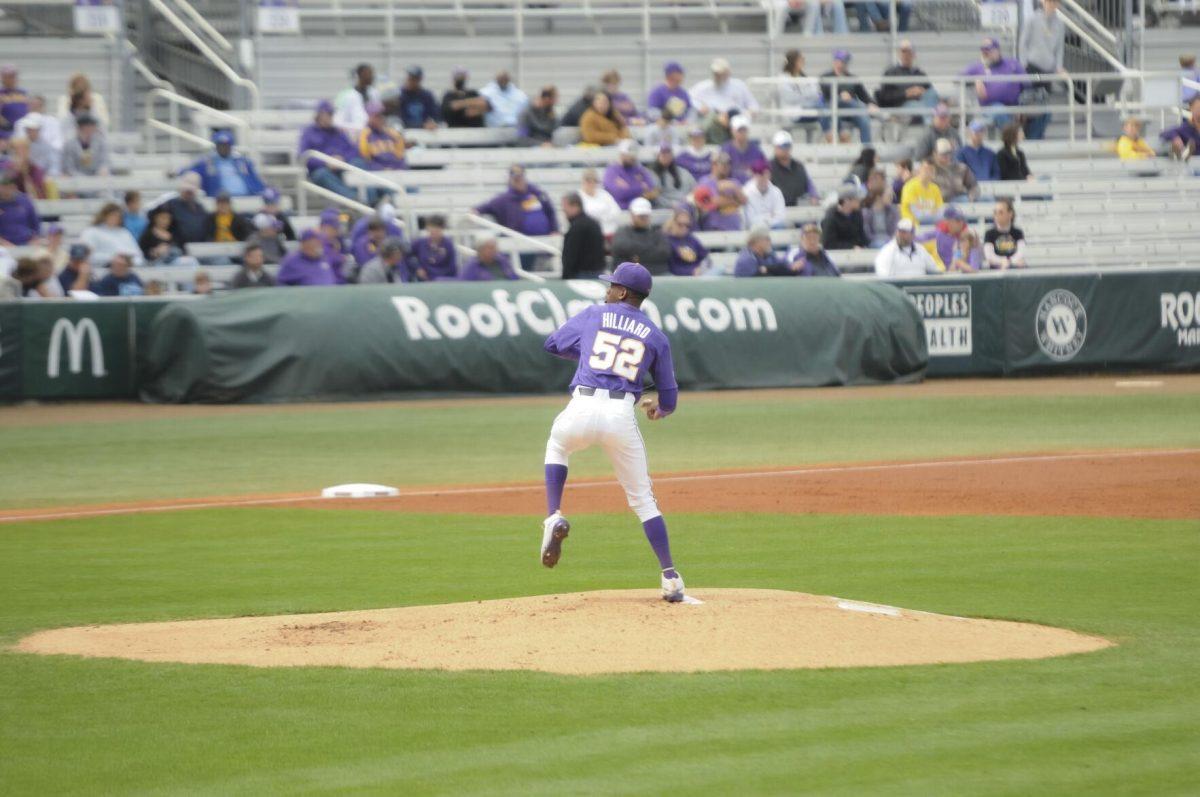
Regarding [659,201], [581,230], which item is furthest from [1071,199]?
[581,230]

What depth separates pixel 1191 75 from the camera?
102 feet

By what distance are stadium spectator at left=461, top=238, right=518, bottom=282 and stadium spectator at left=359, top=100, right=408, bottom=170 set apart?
315 cm

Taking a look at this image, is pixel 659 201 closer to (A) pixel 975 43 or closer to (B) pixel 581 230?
(B) pixel 581 230

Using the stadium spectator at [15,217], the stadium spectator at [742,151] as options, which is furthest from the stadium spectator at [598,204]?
the stadium spectator at [15,217]

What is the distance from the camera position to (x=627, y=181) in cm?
2514

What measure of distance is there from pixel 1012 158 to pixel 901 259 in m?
4.45

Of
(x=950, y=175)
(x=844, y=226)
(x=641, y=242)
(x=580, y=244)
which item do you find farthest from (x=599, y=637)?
(x=950, y=175)

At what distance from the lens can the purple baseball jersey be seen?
9.12m

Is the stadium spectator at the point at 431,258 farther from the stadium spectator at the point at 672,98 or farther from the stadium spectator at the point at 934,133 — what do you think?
the stadium spectator at the point at 934,133

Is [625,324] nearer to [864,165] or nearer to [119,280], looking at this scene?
[119,280]

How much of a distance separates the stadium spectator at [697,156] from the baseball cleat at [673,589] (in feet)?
57.9

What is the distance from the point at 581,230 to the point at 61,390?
656 cm

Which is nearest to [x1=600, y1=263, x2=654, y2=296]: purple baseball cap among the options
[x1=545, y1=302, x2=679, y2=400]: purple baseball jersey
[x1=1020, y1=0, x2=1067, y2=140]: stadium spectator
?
[x1=545, y1=302, x2=679, y2=400]: purple baseball jersey

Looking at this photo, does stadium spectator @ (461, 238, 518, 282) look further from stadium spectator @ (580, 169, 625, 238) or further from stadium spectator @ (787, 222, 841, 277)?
stadium spectator @ (787, 222, 841, 277)
